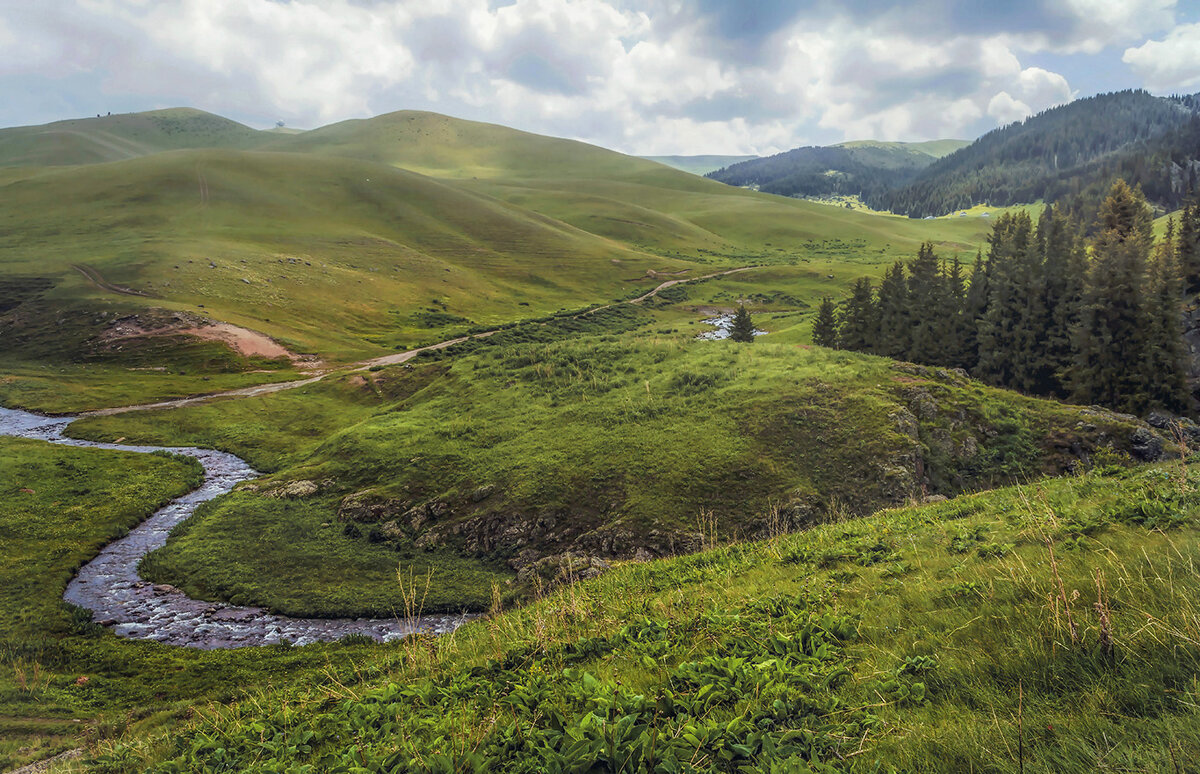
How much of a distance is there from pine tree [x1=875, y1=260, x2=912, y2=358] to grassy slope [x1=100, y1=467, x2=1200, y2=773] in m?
51.5

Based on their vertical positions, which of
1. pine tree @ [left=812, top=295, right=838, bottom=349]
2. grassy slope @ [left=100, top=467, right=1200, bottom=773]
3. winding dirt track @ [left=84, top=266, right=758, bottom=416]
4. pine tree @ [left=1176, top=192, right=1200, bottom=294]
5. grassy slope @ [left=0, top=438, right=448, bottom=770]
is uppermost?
pine tree @ [left=1176, top=192, right=1200, bottom=294]

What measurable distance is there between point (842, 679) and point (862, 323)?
6337 cm

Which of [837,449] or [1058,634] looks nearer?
[1058,634]

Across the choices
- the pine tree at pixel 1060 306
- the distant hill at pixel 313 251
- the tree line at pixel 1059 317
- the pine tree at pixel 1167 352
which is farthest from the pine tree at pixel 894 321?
the distant hill at pixel 313 251

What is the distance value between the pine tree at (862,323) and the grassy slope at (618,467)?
1148 inches

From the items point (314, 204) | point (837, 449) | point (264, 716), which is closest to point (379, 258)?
point (314, 204)

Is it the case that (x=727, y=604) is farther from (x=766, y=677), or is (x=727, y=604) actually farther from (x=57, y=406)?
(x=57, y=406)

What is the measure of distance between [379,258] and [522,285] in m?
32.2

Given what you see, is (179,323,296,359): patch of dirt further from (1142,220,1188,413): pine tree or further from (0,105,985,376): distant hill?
(1142,220,1188,413): pine tree

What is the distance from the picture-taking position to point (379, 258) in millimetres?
120000

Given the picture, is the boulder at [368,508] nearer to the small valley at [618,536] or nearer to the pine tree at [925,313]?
the small valley at [618,536]

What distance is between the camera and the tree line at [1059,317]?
36.2 meters

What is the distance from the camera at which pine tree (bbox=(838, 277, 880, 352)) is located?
2386 inches

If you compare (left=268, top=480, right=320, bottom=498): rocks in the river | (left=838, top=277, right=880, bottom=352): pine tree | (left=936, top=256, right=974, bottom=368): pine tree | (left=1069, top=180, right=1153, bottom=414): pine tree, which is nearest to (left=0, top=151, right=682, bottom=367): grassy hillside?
(left=268, top=480, right=320, bottom=498): rocks in the river
